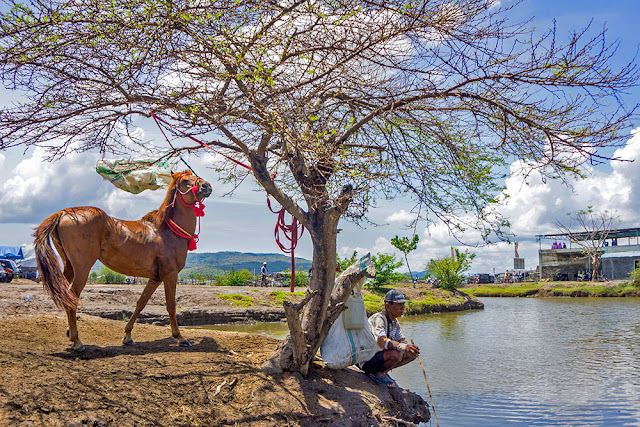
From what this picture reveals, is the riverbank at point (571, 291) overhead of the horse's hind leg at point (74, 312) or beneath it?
beneath

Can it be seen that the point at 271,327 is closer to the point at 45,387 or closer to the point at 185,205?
the point at 185,205

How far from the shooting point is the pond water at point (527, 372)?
7.02m

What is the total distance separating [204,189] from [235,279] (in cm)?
2145

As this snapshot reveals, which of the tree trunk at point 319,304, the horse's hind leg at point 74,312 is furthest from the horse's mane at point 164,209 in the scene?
the tree trunk at point 319,304

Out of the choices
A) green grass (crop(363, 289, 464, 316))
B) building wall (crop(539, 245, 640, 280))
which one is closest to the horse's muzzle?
green grass (crop(363, 289, 464, 316))

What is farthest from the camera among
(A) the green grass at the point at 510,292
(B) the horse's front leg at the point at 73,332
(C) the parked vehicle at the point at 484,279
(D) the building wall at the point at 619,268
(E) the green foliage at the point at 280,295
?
(C) the parked vehicle at the point at 484,279

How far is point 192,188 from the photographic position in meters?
6.97

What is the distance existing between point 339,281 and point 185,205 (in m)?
2.61

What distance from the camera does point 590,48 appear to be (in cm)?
524

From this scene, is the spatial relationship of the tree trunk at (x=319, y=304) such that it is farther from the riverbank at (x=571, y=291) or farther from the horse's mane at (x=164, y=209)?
the riverbank at (x=571, y=291)

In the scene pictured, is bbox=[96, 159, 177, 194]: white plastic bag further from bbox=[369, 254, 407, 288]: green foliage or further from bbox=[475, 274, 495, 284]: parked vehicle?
bbox=[475, 274, 495, 284]: parked vehicle

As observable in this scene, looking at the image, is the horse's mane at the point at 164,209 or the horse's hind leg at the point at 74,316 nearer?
the horse's hind leg at the point at 74,316

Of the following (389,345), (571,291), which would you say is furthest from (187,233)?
(571,291)

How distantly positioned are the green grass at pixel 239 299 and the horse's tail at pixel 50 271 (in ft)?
37.0
